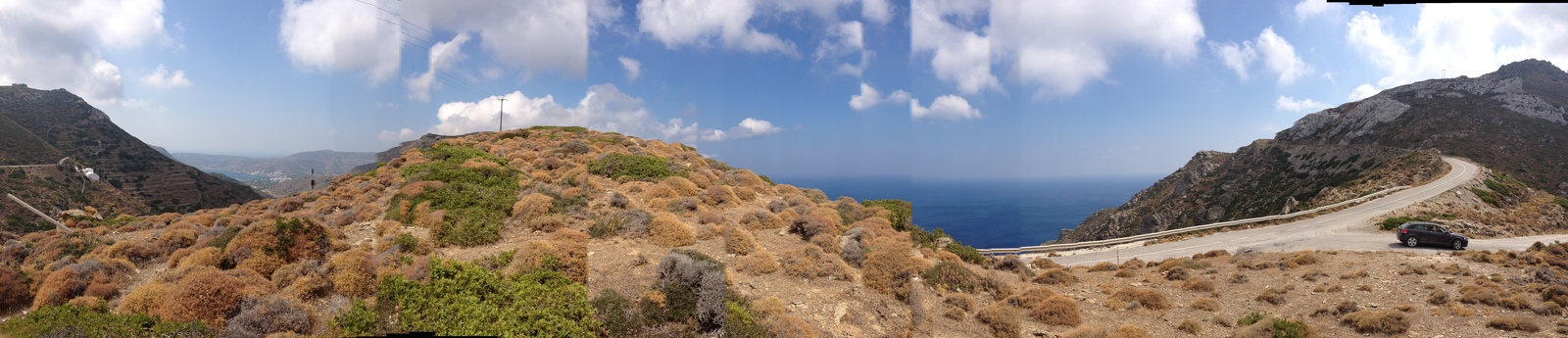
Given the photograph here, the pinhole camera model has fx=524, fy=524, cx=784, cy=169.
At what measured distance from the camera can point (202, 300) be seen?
6953mm

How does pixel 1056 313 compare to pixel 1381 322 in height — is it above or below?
below

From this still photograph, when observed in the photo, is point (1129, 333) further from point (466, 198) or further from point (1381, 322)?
point (466, 198)

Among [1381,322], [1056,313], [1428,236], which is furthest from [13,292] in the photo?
[1428,236]

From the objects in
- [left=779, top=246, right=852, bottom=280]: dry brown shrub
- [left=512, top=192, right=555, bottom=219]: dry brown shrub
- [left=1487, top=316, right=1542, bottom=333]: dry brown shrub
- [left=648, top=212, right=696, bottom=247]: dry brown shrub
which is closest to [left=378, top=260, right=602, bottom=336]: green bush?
[left=648, top=212, right=696, bottom=247]: dry brown shrub

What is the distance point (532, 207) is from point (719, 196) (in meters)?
5.56

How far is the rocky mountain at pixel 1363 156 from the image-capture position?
1703 inches

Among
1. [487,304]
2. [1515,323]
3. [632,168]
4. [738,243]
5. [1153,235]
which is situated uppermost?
[632,168]

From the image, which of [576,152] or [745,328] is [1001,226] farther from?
[745,328]

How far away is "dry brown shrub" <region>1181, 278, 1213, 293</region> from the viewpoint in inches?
530

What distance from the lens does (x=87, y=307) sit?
23.7 feet

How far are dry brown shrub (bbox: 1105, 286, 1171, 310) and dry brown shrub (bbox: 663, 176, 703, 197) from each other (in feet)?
37.3

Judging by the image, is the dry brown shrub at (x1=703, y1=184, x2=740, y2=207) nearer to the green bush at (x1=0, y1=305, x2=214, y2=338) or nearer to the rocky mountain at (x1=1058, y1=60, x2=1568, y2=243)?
the green bush at (x1=0, y1=305, x2=214, y2=338)

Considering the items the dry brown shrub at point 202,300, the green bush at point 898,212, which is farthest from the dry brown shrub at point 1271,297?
the dry brown shrub at point 202,300

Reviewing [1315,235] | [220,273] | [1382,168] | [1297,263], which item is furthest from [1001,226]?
[220,273]
